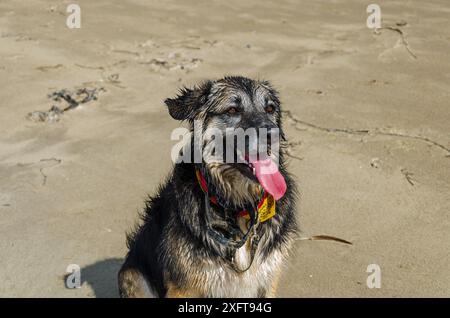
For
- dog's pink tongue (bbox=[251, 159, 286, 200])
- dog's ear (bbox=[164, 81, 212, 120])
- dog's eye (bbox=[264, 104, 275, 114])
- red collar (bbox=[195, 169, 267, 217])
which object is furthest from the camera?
dog's eye (bbox=[264, 104, 275, 114])

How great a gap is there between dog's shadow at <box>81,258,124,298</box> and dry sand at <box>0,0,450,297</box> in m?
0.01

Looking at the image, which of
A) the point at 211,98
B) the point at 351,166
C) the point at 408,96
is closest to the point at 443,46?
the point at 408,96

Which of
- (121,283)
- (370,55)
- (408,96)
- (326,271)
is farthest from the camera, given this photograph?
(370,55)

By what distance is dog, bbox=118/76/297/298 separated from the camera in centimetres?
441

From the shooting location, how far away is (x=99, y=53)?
35.1ft

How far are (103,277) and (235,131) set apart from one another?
199 cm

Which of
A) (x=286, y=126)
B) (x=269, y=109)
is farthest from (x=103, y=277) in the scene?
(x=286, y=126)

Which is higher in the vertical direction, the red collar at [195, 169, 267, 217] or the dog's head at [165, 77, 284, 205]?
the dog's head at [165, 77, 284, 205]

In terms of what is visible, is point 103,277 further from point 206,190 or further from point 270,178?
point 270,178

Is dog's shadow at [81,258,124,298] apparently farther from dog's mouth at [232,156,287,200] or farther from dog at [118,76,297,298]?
dog's mouth at [232,156,287,200]

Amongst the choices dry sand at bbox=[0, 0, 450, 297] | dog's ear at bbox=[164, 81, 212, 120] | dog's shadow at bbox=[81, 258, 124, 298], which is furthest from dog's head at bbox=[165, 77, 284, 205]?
dog's shadow at bbox=[81, 258, 124, 298]

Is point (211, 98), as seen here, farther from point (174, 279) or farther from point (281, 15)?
point (281, 15)

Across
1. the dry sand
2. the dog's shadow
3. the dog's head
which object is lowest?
the dog's shadow

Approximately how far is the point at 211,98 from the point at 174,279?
4.35 ft
